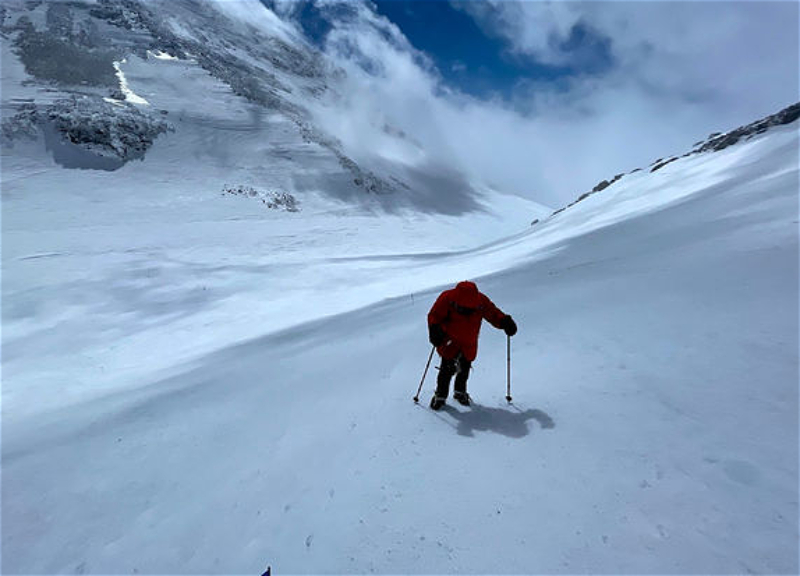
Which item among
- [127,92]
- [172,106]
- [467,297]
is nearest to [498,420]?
[467,297]

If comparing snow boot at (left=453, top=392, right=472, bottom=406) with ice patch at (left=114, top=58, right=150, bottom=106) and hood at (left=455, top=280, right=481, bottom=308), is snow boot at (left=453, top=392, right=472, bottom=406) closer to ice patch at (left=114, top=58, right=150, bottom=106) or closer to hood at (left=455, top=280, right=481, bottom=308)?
hood at (left=455, top=280, right=481, bottom=308)

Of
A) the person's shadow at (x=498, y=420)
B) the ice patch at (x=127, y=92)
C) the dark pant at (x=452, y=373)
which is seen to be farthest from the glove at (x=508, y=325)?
the ice patch at (x=127, y=92)

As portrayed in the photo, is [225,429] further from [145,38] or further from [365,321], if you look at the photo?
[145,38]

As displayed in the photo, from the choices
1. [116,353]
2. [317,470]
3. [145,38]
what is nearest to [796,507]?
[317,470]

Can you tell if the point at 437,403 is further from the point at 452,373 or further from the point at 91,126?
the point at 91,126

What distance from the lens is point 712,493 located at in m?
2.72

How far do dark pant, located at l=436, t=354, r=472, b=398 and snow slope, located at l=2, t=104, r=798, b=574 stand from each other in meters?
0.26

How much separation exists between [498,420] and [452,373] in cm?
81

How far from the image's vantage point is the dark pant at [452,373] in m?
4.81

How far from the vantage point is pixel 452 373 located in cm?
488

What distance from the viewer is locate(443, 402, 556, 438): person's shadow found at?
399 centimetres

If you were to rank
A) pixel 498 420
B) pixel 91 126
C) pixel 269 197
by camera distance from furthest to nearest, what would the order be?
1. pixel 269 197
2. pixel 91 126
3. pixel 498 420

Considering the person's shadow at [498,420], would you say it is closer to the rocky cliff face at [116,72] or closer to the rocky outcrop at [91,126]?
the rocky cliff face at [116,72]

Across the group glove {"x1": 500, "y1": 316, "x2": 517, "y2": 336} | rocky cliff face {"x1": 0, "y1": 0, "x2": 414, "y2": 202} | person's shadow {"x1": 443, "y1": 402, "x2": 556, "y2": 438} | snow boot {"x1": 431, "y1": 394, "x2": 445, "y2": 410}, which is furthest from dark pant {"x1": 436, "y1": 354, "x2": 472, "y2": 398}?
rocky cliff face {"x1": 0, "y1": 0, "x2": 414, "y2": 202}
